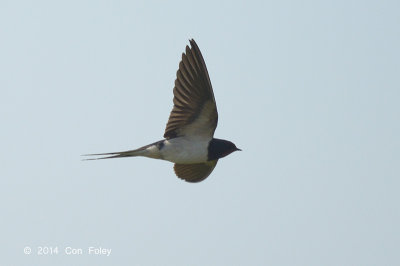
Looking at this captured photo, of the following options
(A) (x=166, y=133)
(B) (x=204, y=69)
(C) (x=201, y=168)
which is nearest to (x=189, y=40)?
(B) (x=204, y=69)

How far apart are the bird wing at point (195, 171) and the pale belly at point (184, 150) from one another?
70cm

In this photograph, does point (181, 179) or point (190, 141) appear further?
point (181, 179)

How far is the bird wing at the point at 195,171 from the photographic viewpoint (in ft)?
39.4

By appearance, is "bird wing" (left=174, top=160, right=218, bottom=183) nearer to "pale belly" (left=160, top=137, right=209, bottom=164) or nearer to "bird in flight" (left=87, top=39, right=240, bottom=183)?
"bird in flight" (left=87, top=39, right=240, bottom=183)

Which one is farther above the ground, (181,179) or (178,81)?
(178,81)

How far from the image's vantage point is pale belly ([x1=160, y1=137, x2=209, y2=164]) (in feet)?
36.6

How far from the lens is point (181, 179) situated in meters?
12.0

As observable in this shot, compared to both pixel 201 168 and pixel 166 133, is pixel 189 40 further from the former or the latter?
pixel 201 168

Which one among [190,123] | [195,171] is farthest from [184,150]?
[195,171]

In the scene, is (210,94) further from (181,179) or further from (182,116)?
(181,179)

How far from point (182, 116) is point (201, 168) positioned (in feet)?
3.29

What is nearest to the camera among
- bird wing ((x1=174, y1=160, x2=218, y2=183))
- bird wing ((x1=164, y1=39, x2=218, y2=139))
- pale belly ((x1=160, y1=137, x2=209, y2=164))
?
bird wing ((x1=164, y1=39, x2=218, y2=139))

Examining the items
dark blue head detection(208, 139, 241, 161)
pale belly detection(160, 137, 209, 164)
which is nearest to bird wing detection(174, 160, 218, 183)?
dark blue head detection(208, 139, 241, 161)

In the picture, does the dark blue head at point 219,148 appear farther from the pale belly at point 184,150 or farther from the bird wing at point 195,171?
the bird wing at point 195,171
